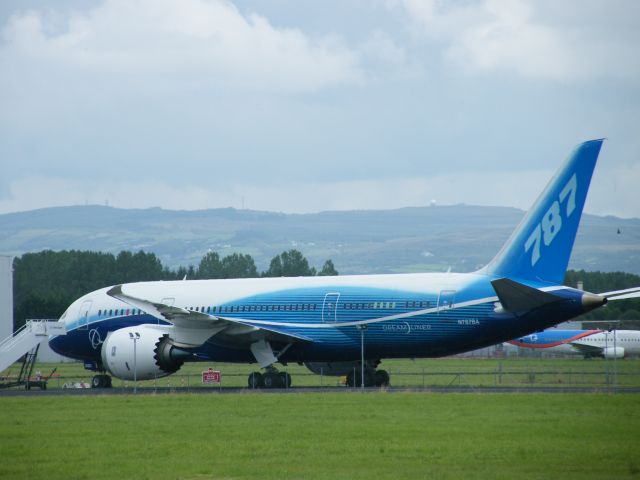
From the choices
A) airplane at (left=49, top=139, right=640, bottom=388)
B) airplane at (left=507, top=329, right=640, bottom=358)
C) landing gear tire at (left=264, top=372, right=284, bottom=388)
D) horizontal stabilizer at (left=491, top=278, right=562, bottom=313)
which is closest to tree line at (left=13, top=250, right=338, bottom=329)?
airplane at (left=507, top=329, right=640, bottom=358)

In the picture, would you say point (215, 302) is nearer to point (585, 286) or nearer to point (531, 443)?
point (531, 443)

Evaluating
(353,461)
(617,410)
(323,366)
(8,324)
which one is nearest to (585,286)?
(8,324)

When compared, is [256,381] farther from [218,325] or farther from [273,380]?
[218,325]

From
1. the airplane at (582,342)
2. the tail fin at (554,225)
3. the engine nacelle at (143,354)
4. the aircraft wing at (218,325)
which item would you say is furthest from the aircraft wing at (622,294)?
the airplane at (582,342)

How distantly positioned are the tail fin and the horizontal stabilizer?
1.12 meters

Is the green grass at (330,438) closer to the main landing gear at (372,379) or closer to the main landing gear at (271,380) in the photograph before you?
the main landing gear at (271,380)

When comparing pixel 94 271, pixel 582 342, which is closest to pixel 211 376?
pixel 582 342

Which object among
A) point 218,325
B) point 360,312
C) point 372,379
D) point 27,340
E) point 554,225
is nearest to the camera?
point 554,225

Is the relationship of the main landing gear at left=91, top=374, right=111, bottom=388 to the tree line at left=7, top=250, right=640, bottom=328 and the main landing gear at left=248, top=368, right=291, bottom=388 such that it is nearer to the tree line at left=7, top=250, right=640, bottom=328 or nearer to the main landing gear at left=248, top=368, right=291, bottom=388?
the main landing gear at left=248, top=368, right=291, bottom=388

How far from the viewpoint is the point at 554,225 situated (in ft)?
124

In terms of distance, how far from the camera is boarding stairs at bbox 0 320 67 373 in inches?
1849

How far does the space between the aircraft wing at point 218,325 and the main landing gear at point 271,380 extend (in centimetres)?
128

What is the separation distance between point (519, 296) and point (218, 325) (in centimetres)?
1125

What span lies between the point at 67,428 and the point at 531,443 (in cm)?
1057
